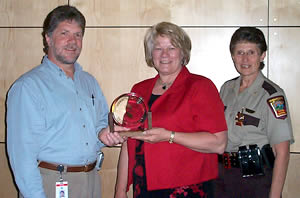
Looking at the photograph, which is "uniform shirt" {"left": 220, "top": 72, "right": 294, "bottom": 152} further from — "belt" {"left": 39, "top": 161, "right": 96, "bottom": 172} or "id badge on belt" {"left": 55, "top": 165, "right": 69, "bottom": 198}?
"id badge on belt" {"left": 55, "top": 165, "right": 69, "bottom": 198}

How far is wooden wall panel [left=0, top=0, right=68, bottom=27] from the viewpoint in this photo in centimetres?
312

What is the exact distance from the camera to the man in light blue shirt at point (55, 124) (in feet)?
6.50

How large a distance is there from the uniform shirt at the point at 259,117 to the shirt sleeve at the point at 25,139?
4.35 ft

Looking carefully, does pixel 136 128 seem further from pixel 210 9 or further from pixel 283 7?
pixel 283 7

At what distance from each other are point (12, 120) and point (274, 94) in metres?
1.73

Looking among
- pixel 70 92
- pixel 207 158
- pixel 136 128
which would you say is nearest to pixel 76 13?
pixel 70 92

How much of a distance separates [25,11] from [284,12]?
2362 millimetres

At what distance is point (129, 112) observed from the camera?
6.96 feet

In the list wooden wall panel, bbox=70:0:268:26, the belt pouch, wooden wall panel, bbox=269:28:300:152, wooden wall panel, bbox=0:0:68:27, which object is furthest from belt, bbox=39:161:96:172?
wooden wall panel, bbox=269:28:300:152

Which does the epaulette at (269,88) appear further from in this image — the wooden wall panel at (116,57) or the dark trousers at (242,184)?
the wooden wall panel at (116,57)

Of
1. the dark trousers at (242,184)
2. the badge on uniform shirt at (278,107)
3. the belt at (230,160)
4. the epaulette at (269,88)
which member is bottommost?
the dark trousers at (242,184)

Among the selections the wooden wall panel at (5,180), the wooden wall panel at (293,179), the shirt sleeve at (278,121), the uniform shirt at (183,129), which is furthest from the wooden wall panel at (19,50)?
the wooden wall panel at (293,179)

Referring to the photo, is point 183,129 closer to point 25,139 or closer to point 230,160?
point 230,160

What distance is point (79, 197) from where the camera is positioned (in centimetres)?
221
